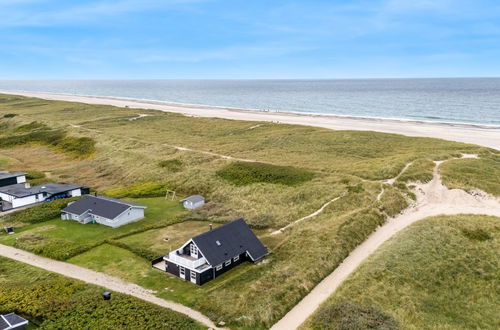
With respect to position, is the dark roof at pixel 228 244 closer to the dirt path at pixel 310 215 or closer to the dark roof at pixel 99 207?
the dirt path at pixel 310 215

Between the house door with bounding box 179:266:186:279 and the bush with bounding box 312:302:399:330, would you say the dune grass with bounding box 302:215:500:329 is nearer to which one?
the bush with bounding box 312:302:399:330

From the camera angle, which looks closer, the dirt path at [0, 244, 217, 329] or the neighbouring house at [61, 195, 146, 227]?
the dirt path at [0, 244, 217, 329]

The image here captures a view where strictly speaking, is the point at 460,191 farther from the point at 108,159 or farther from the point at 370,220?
the point at 108,159

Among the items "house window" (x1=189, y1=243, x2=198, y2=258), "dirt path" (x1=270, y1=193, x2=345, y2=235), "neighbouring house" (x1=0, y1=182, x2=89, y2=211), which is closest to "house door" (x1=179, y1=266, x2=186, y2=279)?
"house window" (x1=189, y1=243, x2=198, y2=258)

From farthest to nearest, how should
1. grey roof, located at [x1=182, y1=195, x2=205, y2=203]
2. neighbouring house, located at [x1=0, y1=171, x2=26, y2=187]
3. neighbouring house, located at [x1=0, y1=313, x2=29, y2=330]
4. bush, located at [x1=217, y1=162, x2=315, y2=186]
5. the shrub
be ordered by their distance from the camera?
the shrub → neighbouring house, located at [x1=0, y1=171, x2=26, y2=187] → bush, located at [x1=217, y1=162, x2=315, y2=186] → grey roof, located at [x1=182, y1=195, x2=205, y2=203] → neighbouring house, located at [x1=0, y1=313, x2=29, y2=330]

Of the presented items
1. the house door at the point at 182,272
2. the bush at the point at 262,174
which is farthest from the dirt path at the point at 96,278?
the bush at the point at 262,174
